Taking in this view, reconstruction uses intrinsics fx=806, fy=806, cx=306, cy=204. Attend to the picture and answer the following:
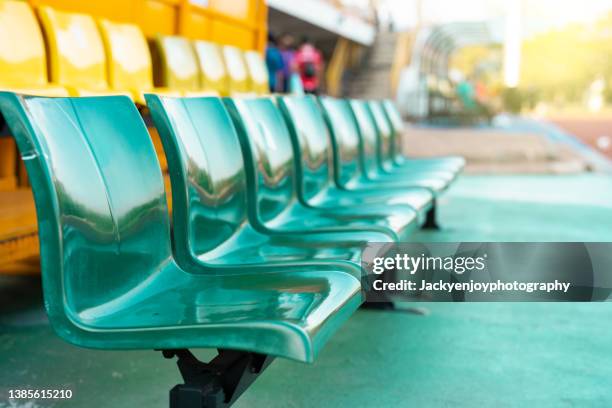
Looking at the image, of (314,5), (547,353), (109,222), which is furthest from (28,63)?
(314,5)

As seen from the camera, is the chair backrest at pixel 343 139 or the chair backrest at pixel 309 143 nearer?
the chair backrest at pixel 309 143

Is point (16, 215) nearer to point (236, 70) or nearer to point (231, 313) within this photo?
point (231, 313)

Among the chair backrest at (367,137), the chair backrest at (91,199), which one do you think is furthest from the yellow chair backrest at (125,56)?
the chair backrest at (91,199)

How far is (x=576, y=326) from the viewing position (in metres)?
2.74

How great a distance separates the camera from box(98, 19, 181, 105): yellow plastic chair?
163 inches

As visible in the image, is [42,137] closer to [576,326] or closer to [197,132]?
[197,132]

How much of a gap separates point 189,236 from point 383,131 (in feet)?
9.34

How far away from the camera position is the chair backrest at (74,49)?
368 cm

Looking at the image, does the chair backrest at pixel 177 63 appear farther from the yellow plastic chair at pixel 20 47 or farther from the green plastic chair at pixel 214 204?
the green plastic chair at pixel 214 204

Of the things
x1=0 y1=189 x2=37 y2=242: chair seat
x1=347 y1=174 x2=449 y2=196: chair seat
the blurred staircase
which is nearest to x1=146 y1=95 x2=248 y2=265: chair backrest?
x1=0 y1=189 x2=37 y2=242: chair seat

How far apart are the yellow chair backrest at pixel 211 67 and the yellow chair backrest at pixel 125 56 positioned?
0.57m

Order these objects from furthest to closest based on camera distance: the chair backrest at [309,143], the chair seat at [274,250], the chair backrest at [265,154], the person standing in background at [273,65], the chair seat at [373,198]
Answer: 1. the person standing in background at [273,65]
2. the chair seat at [373,198]
3. the chair backrest at [309,143]
4. the chair backrest at [265,154]
5. the chair seat at [274,250]

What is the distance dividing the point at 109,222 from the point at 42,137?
22 centimetres

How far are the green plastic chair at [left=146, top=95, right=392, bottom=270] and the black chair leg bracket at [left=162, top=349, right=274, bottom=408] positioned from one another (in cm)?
38
